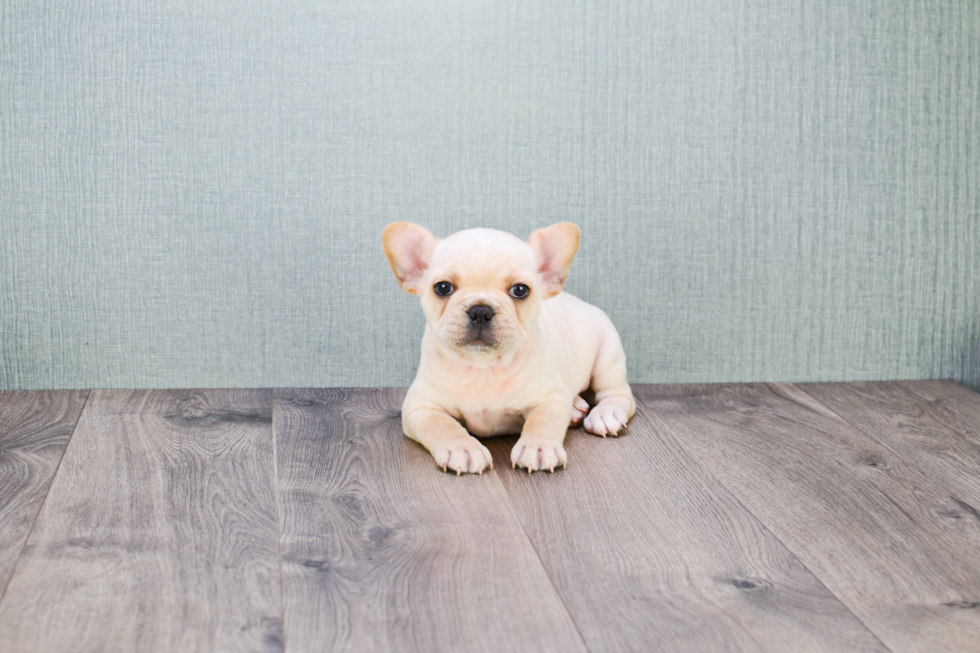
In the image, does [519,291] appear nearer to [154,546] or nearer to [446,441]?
[446,441]

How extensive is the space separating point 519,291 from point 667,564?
591 millimetres

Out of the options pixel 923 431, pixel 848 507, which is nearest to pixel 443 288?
pixel 848 507

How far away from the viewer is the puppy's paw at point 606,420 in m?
1.77

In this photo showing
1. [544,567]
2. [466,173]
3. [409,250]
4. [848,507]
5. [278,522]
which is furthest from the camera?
[466,173]

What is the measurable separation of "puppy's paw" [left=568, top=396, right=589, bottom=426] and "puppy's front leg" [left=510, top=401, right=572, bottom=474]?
0.11m

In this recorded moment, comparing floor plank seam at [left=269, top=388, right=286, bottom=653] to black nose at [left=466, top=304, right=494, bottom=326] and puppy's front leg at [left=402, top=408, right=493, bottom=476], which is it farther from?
black nose at [left=466, top=304, right=494, bottom=326]

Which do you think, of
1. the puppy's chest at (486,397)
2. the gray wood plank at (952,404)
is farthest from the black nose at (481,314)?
the gray wood plank at (952,404)

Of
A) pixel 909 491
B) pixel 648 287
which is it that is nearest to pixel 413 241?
pixel 648 287

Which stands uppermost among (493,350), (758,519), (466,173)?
(466,173)

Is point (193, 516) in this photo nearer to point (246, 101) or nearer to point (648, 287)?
point (246, 101)

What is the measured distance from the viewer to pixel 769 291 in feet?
Result: 7.36

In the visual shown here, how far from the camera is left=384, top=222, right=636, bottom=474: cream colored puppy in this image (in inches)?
60.7

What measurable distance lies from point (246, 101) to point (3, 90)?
1.72ft

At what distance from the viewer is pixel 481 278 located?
1.58 m
